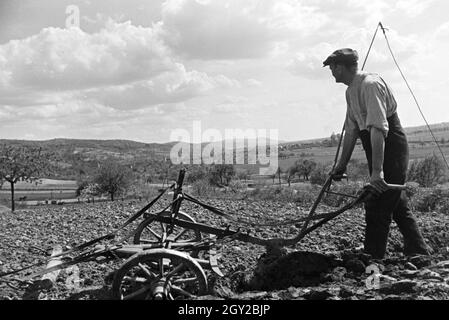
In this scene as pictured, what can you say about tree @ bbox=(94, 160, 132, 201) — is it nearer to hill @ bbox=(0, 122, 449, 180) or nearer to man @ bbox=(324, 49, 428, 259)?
man @ bbox=(324, 49, 428, 259)

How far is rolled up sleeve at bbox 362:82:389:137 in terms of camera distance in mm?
4891

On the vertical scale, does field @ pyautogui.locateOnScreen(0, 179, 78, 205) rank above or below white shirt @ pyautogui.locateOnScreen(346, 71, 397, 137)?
below

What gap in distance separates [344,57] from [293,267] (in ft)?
8.02

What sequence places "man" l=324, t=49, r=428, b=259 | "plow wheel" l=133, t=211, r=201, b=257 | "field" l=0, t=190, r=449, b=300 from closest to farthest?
"field" l=0, t=190, r=449, b=300, "man" l=324, t=49, r=428, b=259, "plow wheel" l=133, t=211, r=201, b=257

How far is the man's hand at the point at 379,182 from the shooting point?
16.1 ft

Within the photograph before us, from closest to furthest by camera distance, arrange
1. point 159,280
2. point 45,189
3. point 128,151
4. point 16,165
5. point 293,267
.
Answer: point 159,280
point 293,267
point 16,165
point 45,189
point 128,151

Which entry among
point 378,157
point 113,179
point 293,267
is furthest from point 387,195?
point 113,179

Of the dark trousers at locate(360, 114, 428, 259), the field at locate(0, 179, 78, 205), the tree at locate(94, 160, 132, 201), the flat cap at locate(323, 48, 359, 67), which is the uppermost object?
the flat cap at locate(323, 48, 359, 67)

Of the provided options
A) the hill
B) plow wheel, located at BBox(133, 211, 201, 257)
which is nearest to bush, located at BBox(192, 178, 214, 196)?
plow wheel, located at BBox(133, 211, 201, 257)

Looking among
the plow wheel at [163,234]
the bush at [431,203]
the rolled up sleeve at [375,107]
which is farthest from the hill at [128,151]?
the rolled up sleeve at [375,107]

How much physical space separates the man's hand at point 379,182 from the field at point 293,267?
875 mm

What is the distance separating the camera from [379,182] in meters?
4.91

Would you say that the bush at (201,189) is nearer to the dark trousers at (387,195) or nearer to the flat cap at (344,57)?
the dark trousers at (387,195)

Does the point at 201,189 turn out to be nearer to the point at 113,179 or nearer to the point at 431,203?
the point at 431,203
